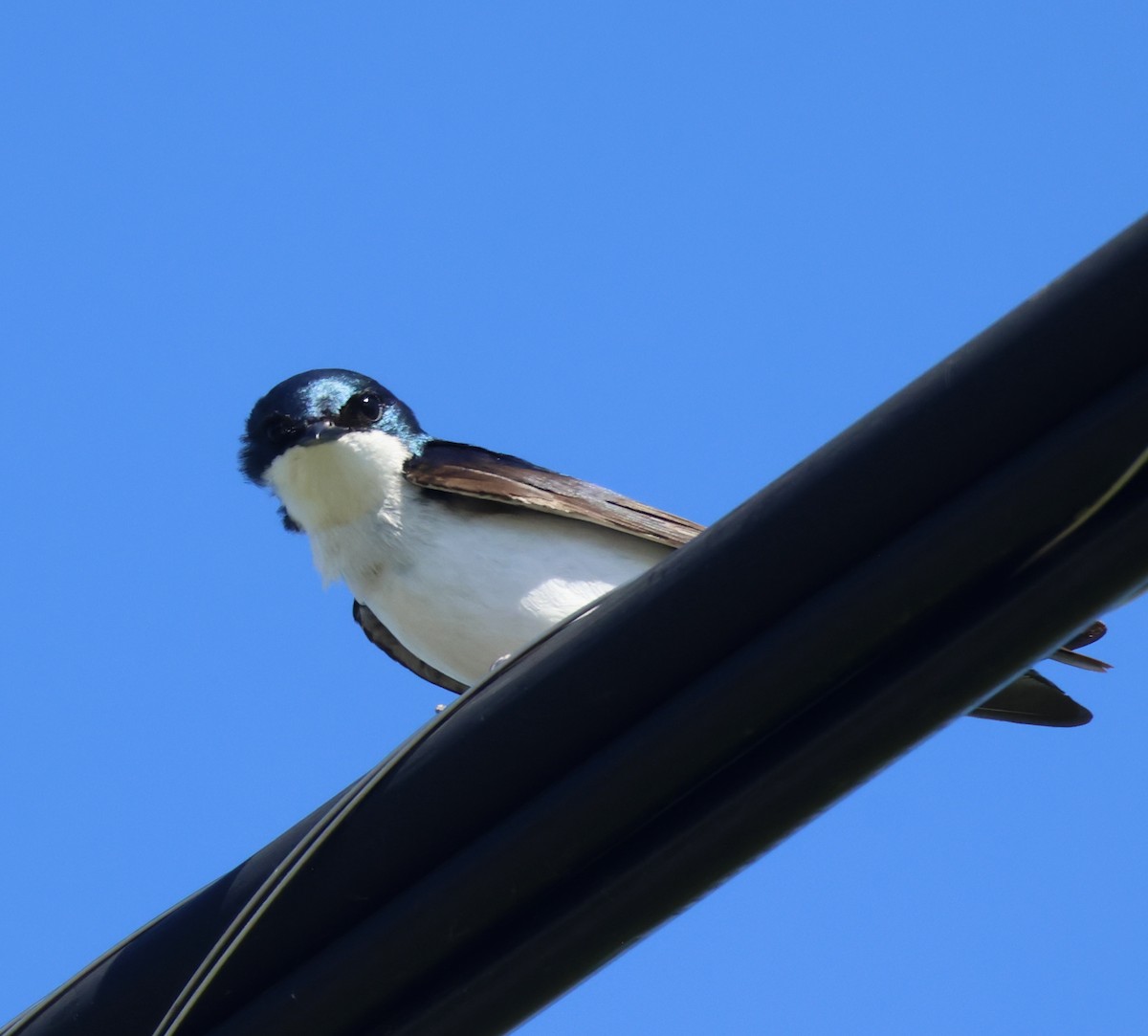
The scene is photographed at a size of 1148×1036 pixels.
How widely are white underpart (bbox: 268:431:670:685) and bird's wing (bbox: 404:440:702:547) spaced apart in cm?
7

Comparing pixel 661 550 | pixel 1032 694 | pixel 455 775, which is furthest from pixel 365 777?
pixel 661 550

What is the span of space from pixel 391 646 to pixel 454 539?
0.64m

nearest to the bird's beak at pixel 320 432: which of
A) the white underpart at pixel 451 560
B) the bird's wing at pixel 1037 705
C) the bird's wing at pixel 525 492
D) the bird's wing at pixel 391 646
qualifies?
the white underpart at pixel 451 560

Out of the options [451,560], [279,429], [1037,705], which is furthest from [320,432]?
[1037,705]

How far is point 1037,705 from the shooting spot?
173 inches

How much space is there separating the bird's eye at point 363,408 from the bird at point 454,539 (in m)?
0.06

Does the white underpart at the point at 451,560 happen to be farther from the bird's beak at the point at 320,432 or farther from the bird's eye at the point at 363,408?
the bird's eye at the point at 363,408

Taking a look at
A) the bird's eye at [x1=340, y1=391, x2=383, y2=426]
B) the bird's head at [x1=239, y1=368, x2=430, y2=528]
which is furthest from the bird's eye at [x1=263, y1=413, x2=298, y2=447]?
the bird's eye at [x1=340, y1=391, x2=383, y2=426]

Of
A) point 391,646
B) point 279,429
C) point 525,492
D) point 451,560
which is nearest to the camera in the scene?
point 451,560

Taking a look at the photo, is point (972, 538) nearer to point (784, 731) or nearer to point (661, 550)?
point (784, 731)

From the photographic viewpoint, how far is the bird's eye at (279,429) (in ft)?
21.1

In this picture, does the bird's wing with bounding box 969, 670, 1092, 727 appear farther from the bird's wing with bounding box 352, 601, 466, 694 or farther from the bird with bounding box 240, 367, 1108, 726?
the bird's wing with bounding box 352, 601, 466, 694

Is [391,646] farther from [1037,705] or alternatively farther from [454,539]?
[1037,705]

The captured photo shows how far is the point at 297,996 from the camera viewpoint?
249cm
